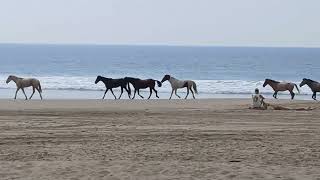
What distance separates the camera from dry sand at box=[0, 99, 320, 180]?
28.0ft

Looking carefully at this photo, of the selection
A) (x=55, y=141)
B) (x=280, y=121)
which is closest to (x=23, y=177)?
(x=55, y=141)

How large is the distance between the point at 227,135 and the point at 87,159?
3.94 metres

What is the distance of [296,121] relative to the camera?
621 inches

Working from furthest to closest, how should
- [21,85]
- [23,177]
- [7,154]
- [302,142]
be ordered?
[21,85] → [302,142] → [7,154] → [23,177]

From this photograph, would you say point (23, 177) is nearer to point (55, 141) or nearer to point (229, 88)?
point (55, 141)

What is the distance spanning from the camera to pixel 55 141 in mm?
11586

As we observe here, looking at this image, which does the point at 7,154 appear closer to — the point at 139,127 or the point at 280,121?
the point at 139,127

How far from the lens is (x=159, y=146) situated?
11.0 metres

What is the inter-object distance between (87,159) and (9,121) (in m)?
6.35

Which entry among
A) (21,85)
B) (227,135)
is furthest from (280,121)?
(21,85)

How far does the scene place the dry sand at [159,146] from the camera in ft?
28.0

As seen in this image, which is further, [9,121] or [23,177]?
[9,121]

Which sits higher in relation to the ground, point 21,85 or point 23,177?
point 21,85

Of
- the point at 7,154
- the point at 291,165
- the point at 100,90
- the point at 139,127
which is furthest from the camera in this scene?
the point at 100,90
